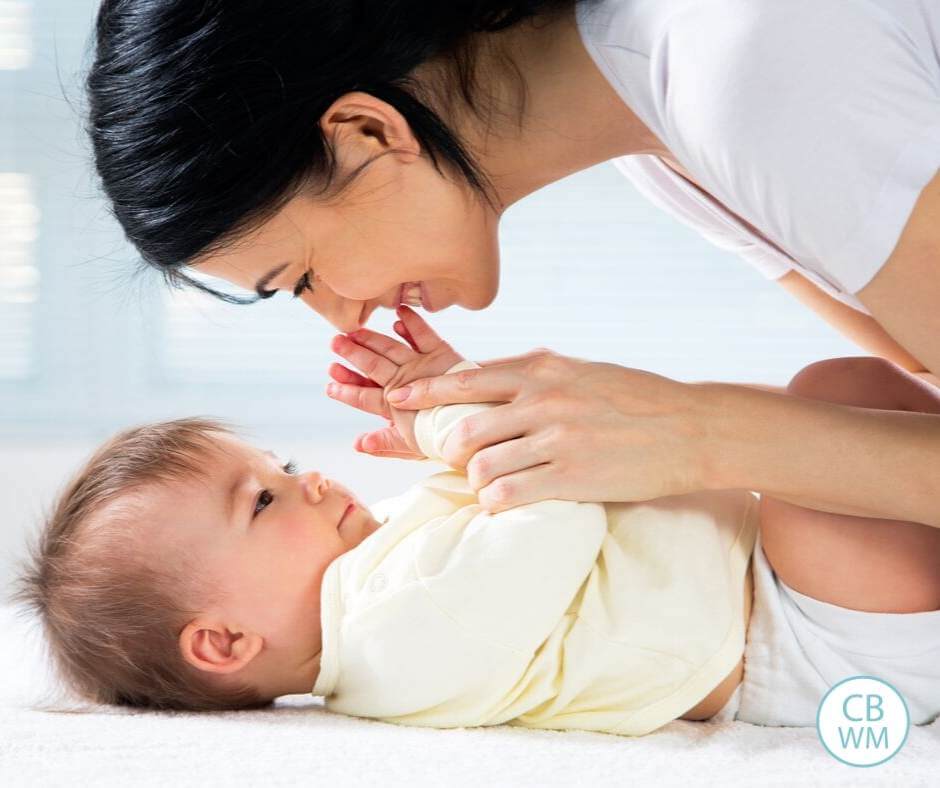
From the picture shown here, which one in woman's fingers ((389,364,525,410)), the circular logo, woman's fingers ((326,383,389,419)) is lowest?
the circular logo

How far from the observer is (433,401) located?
4.09 feet

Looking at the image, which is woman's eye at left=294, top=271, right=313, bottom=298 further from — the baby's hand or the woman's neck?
the woman's neck

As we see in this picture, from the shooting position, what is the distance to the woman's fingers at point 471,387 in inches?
47.2

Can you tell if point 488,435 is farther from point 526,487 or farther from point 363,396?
point 363,396

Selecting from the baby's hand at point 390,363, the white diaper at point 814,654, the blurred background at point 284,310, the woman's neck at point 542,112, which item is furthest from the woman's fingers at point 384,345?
the blurred background at point 284,310

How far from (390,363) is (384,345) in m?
0.02

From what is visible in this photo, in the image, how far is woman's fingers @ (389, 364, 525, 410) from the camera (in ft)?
3.93

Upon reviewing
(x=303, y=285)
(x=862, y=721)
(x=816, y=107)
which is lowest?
(x=862, y=721)

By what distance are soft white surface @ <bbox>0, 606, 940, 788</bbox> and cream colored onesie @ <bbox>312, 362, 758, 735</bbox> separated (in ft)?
0.10

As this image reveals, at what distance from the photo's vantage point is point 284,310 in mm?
3180

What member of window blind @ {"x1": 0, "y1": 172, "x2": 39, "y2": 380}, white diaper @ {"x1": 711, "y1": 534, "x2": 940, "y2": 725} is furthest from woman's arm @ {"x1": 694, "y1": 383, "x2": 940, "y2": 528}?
window blind @ {"x1": 0, "y1": 172, "x2": 39, "y2": 380}

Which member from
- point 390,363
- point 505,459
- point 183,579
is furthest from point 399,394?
point 183,579

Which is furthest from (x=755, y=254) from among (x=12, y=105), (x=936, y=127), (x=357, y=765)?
(x=12, y=105)

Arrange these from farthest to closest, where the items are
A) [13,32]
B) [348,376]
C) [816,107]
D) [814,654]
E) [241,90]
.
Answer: [13,32]
[348,376]
[814,654]
[241,90]
[816,107]
